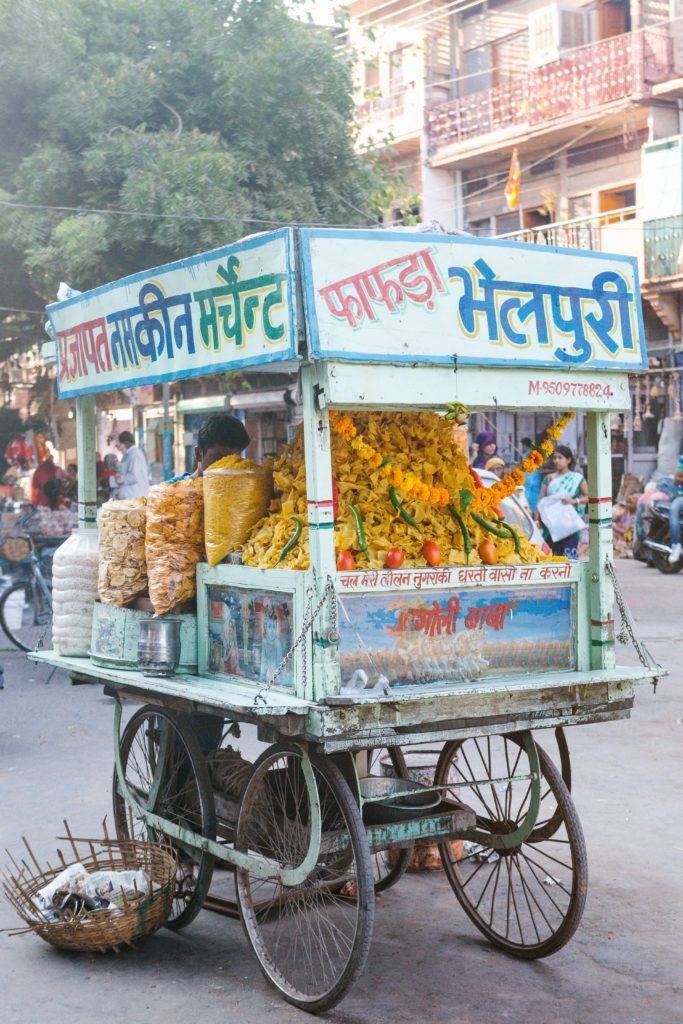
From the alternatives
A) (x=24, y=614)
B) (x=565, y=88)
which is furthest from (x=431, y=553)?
(x=565, y=88)

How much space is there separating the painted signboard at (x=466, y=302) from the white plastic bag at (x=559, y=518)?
21.2ft

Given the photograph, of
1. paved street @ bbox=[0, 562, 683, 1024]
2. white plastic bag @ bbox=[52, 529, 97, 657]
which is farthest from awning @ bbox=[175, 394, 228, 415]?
white plastic bag @ bbox=[52, 529, 97, 657]

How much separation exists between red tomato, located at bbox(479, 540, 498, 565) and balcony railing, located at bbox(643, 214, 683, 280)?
1735cm

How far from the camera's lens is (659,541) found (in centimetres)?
1616

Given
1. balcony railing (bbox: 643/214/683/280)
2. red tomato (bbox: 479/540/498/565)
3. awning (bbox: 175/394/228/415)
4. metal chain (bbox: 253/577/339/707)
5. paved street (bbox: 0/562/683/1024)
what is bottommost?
paved street (bbox: 0/562/683/1024)

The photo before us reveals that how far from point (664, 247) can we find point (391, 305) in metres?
18.1

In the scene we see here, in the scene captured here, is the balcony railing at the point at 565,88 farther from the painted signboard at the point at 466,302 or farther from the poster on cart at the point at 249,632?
the poster on cart at the point at 249,632

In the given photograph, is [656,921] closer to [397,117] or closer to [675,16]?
[675,16]

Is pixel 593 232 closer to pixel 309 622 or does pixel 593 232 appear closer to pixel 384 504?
pixel 384 504

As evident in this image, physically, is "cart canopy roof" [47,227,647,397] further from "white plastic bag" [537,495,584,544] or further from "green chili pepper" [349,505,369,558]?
"white plastic bag" [537,495,584,544]

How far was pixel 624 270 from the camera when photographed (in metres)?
3.99

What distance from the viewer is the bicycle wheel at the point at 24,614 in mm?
10508

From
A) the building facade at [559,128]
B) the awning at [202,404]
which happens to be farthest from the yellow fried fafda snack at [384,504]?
the awning at [202,404]

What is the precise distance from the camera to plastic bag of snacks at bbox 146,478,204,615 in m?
4.21
